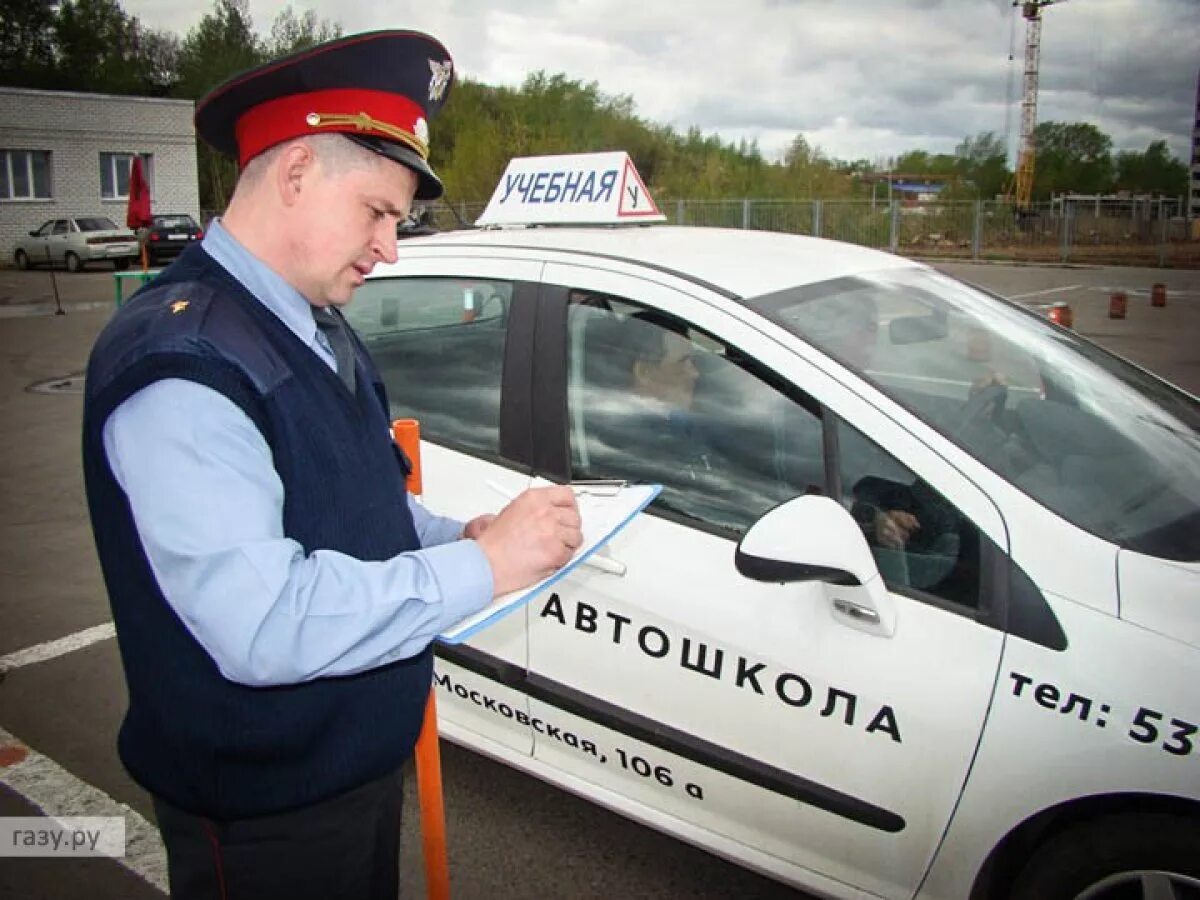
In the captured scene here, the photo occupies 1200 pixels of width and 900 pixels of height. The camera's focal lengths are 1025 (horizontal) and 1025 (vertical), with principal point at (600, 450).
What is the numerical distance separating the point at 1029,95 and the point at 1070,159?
11323mm

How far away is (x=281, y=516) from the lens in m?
1.15

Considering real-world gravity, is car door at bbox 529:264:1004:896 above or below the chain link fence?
below

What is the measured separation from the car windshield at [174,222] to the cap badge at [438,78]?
82.4 ft

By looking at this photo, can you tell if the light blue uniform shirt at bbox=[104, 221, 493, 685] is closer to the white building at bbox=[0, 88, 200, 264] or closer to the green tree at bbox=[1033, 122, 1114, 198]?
the white building at bbox=[0, 88, 200, 264]

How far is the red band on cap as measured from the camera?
1264 millimetres

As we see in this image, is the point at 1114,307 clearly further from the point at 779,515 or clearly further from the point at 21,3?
the point at 21,3

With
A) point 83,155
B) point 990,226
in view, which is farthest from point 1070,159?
point 83,155

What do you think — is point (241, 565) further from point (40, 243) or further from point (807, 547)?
point (40, 243)

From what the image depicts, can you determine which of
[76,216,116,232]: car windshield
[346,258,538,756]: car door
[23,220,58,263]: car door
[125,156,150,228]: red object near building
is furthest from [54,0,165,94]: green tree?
[346,258,538,756]: car door

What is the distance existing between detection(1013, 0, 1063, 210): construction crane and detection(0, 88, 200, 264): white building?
47.4m

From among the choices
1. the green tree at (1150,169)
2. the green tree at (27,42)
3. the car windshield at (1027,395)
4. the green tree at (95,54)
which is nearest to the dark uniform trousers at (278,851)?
the car windshield at (1027,395)

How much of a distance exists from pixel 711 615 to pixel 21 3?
201 ft

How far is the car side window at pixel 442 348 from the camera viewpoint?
8.69 ft

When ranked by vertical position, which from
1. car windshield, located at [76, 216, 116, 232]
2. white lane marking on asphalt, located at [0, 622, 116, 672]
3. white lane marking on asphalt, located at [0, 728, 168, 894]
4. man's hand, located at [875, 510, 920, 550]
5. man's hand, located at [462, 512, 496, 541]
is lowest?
white lane marking on asphalt, located at [0, 728, 168, 894]
